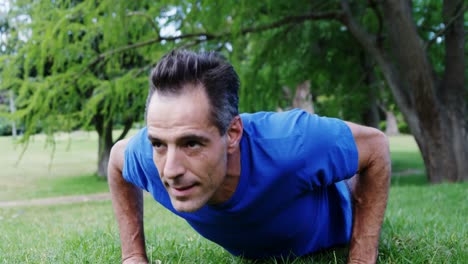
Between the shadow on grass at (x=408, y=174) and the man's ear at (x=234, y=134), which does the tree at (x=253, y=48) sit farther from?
the man's ear at (x=234, y=134)

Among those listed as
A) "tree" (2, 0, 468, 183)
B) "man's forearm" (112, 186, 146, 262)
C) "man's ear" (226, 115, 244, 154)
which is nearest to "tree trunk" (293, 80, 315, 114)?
"tree" (2, 0, 468, 183)

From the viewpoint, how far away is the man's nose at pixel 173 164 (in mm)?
2010

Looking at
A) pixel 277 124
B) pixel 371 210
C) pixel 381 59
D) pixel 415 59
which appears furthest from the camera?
pixel 381 59

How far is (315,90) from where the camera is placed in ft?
43.6

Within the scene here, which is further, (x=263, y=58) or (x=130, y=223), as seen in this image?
(x=263, y=58)

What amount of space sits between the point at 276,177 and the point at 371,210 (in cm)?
62

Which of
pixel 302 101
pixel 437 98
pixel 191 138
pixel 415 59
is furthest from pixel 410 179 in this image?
pixel 191 138

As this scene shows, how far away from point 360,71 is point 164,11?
4.72 metres

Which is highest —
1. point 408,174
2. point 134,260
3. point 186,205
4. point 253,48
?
point 253,48

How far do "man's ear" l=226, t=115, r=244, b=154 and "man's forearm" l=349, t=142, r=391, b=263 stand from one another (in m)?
0.76

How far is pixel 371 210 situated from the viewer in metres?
2.65

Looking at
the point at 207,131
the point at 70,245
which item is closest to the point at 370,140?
the point at 207,131

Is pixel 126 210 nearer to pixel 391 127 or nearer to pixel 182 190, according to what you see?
pixel 182 190

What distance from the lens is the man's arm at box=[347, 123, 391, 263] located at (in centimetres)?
257
